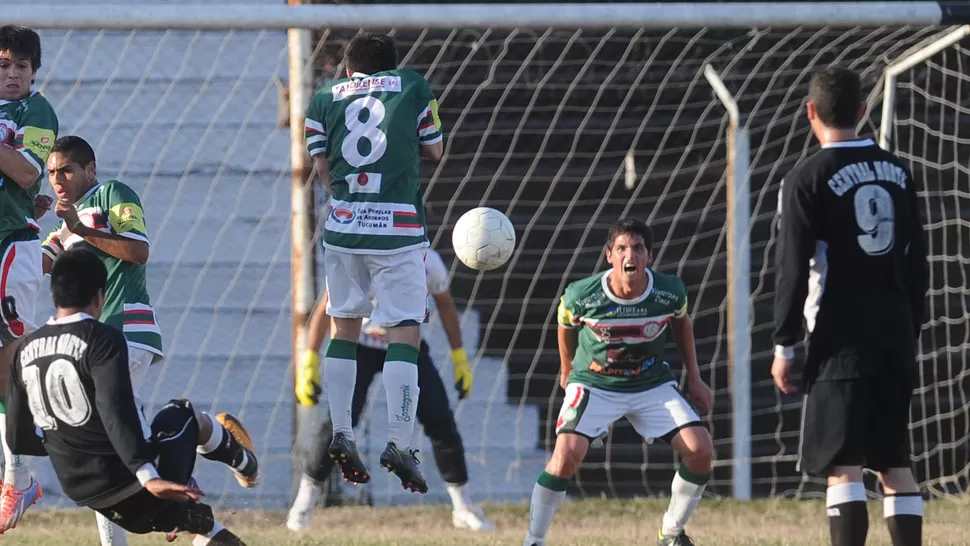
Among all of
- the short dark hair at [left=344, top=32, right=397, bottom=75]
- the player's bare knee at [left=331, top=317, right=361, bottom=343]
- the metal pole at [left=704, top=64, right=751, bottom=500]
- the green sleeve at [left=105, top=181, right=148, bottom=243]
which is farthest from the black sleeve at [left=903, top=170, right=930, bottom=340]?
the metal pole at [left=704, top=64, right=751, bottom=500]

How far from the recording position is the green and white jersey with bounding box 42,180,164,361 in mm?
5914

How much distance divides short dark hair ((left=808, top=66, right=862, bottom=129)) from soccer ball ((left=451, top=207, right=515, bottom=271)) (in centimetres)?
169

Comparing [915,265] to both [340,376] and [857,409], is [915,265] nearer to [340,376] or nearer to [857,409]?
[857,409]

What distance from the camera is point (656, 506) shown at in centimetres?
895

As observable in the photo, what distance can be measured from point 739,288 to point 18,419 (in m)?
5.50

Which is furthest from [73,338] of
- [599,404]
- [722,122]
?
[722,122]

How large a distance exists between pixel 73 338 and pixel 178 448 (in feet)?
2.02

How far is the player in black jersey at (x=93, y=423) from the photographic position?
4711mm

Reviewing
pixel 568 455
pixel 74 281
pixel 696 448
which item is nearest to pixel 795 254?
pixel 696 448

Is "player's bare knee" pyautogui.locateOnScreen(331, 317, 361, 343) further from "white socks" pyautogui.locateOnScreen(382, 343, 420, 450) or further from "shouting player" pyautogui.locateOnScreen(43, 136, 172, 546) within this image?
"shouting player" pyautogui.locateOnScreen(43, 136, 172, 546)

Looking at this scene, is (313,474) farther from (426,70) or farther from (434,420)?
(426,70)

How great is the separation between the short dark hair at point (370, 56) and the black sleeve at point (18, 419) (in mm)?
1861

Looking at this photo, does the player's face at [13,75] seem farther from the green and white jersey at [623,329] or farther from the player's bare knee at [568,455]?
the player's bare knee at [568,455]

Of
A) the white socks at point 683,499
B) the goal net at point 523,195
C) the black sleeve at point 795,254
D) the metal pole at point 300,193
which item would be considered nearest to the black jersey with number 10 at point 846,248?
the black sleeve at point 795,254
